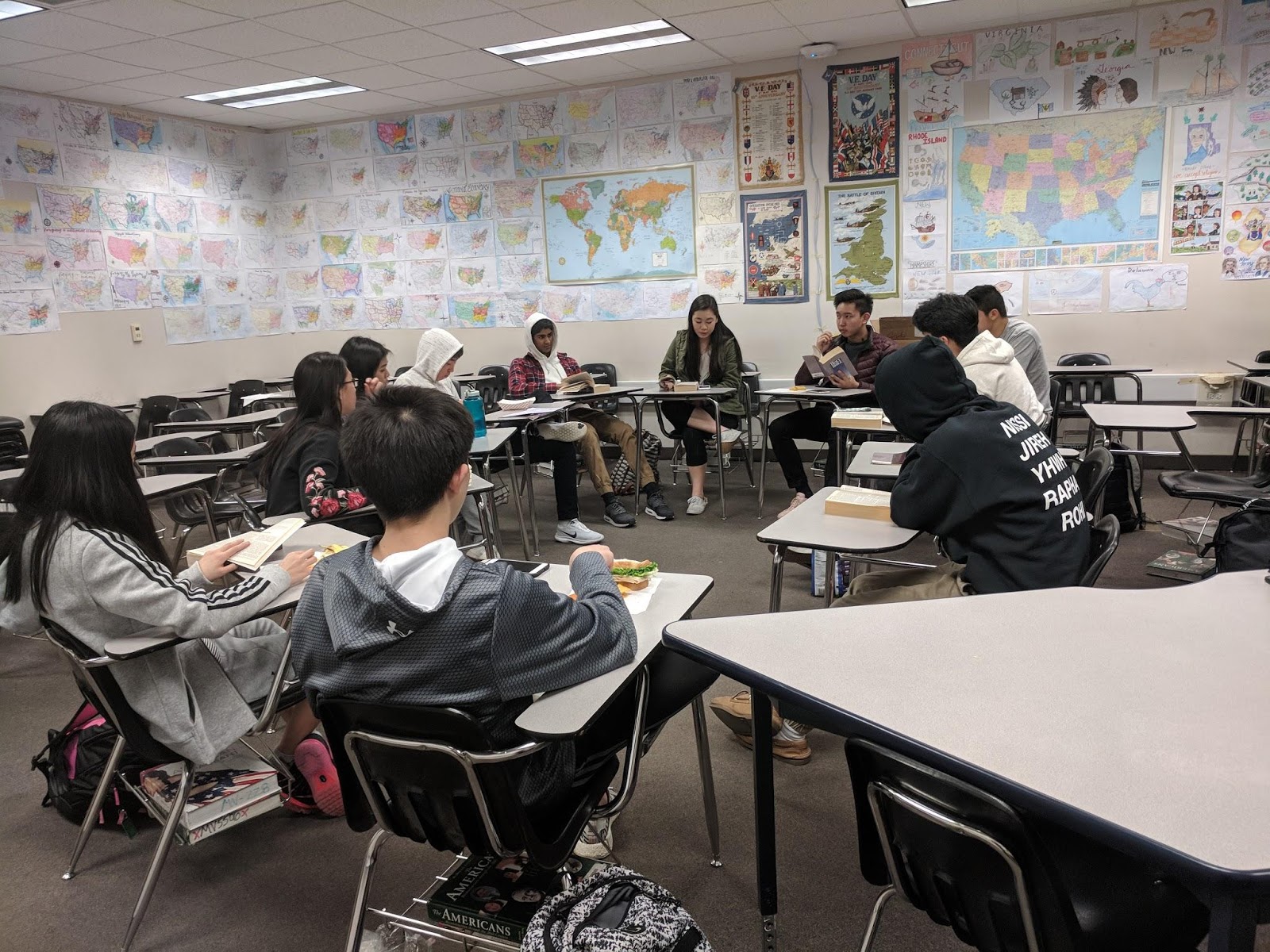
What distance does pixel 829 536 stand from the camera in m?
2.30

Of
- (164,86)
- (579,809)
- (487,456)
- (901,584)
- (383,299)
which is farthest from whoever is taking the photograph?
(383,299)

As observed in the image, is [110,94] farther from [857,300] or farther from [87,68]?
[857,300]

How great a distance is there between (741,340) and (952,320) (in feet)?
12.2

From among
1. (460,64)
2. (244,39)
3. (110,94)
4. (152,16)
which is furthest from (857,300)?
(110,94)

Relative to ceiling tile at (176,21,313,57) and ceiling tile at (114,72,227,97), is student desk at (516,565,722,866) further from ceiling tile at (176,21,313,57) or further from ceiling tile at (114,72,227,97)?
ceiling tile at (114,72,227,97)

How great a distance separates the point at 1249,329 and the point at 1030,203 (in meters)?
1.54

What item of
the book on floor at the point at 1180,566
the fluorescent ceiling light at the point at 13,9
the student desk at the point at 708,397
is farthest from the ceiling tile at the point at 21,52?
the book on floor at the point at 1180,566

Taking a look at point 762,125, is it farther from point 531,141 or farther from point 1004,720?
point 1004,720

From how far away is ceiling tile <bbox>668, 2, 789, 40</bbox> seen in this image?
16.3 feet

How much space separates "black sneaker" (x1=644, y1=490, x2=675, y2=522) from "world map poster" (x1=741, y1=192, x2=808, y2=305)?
1928mm

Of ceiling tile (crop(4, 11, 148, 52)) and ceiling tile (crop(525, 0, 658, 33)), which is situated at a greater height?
ceiling tile (crop(525, 0, 658, 33))

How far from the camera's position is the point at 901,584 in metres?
2.50

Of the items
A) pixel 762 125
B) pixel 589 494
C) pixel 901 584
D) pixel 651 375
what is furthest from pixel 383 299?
pixel 901 584

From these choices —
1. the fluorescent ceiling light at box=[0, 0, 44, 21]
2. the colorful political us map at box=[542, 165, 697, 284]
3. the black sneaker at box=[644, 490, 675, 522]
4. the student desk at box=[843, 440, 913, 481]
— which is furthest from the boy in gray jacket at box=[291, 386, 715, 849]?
the colorful political us map at box=[542, 165, 697, 284]
